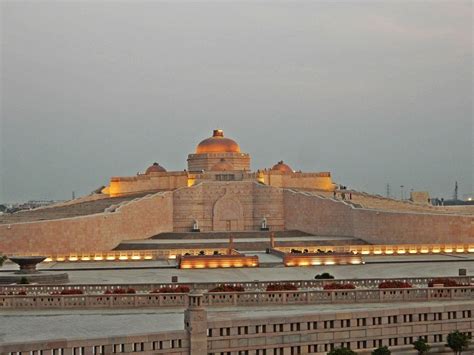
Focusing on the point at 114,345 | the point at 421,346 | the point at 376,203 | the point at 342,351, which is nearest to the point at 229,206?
the point at 376,203

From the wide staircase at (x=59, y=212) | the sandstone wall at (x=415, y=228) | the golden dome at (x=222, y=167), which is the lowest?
the sandstone wall at (x=415, y=228)

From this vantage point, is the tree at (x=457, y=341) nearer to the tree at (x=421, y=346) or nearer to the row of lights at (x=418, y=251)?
the tree at (x=421, y=346)

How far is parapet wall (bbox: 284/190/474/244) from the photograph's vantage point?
46875 millimetres

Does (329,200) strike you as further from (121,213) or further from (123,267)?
(123,267)

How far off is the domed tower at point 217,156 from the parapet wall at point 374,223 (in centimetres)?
1273

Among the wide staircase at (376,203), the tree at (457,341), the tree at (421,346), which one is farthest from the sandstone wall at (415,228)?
the tree at (421,346)

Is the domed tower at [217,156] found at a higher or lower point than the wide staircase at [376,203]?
higher

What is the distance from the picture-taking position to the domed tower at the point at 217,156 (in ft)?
235

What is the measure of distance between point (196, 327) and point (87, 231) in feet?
97.9

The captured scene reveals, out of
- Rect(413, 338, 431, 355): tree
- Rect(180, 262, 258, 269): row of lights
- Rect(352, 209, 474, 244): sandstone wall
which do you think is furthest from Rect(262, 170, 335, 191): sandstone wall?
Rect(413, 338, 431, 355): tree

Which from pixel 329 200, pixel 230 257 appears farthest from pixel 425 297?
pixel 329 200

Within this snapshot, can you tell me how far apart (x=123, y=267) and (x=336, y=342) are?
20.4 meters

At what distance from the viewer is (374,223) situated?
49938 mm

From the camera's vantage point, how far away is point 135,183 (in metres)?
67.6
